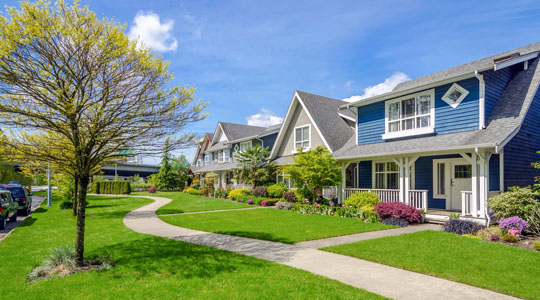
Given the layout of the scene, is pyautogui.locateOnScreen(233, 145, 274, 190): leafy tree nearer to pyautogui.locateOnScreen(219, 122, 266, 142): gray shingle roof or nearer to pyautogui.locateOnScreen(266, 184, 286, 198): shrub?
pyautogui.locateOnScreen(266, 184, 286, 198): shrub

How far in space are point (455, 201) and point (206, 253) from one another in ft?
40.8

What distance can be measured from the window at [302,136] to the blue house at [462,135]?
4862 millimetres

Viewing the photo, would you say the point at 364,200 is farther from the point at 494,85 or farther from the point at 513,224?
the point at 494,85

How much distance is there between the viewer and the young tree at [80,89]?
6.21m

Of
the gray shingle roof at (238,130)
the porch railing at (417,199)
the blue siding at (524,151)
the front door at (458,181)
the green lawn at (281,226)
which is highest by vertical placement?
the gray shingle roof at (238,130)

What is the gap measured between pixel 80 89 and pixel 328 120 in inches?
671

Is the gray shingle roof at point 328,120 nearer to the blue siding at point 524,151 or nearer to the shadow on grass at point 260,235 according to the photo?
the blue siding at point 524,151

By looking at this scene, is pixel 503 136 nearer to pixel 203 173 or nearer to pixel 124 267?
pixel 124 267

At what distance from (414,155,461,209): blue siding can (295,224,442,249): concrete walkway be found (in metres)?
2.96

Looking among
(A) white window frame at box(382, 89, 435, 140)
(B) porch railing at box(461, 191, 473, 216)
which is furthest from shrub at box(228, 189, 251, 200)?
(B) porch railing at box(461, 191, 473, 216)

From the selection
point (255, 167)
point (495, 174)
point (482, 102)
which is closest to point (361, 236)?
point (495, 174)

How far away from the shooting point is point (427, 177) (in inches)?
621

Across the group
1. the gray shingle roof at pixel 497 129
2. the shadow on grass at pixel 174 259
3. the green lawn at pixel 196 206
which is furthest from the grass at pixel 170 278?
the green lawn at pixel 196 206

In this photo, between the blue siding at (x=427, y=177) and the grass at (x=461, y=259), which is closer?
the grass at (x=461, y=259)
